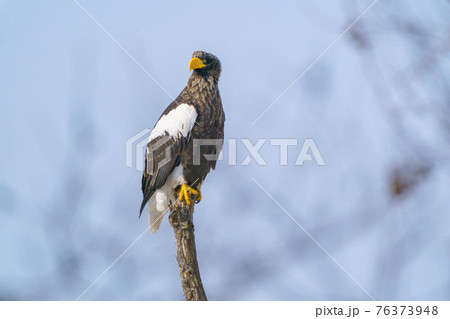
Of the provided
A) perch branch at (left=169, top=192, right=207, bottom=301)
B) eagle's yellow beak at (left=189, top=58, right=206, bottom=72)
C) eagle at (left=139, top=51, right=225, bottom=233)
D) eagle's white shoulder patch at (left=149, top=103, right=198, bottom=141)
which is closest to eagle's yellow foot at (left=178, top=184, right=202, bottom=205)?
eagle at (left=139, top=51, right=225, bottom=233)

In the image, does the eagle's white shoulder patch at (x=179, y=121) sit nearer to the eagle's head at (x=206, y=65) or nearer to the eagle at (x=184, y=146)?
the eagle at (x=184, y=146)

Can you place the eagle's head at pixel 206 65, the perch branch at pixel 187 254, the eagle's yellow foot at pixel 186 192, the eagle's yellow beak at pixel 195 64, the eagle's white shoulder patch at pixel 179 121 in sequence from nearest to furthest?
the perch branch at pixel 187 254
the eagle's yellow foot at pixel 186 192
the eagle's white shoulder patch at pixel 179 121
the eagle's yellow beak at pixel 195 64
the eagle's head at pixel 206 65


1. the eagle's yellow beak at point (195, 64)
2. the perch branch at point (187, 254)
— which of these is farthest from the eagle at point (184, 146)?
the perch branch at point (187, 254)

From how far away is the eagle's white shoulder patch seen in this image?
20.1 ft

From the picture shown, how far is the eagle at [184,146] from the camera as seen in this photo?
6.15 m

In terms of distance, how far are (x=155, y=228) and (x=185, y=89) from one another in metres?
1.44

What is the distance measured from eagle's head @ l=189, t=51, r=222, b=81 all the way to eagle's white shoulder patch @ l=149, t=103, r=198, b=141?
47cm

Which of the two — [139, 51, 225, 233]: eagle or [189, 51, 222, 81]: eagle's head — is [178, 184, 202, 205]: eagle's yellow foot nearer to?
[139, 51, 225, 233]: eagle

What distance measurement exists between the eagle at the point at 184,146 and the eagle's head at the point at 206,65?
15 mm

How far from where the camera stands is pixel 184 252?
192 inches
